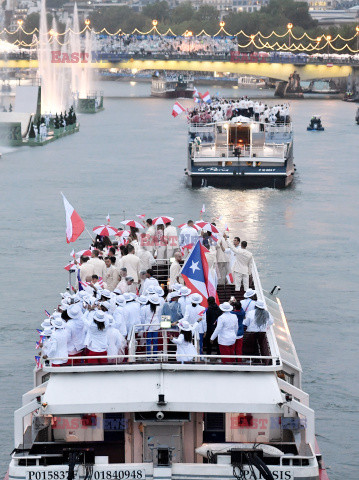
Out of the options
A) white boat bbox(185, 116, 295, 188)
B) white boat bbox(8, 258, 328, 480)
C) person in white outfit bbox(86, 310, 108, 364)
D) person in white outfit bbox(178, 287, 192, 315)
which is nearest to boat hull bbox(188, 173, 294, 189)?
white boat bbox(185, 116, 295, 188)

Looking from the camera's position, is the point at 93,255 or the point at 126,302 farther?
the point at 93,255

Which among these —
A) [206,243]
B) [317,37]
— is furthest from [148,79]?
[206,243]

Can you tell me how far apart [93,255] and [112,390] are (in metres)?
7.72

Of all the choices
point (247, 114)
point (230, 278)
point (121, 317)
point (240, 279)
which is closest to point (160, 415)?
point (121, 317)

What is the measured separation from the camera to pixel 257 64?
13512 centimetres

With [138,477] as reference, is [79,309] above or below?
above

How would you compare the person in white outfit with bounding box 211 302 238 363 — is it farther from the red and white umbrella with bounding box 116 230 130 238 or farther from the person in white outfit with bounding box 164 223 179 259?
the red and white umbrella with bounding box 116 230 130 238

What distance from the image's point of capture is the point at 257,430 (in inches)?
584

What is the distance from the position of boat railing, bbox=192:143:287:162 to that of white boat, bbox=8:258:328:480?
34.9m

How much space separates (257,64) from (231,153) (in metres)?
86.4

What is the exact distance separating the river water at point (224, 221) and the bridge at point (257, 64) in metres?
52.0

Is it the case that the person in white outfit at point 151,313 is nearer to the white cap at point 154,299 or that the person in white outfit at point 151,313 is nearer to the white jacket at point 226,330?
the white cap at point 154,299

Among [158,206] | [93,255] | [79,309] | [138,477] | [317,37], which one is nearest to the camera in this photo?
[138,477]

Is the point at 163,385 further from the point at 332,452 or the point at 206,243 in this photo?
the point at 206,243
